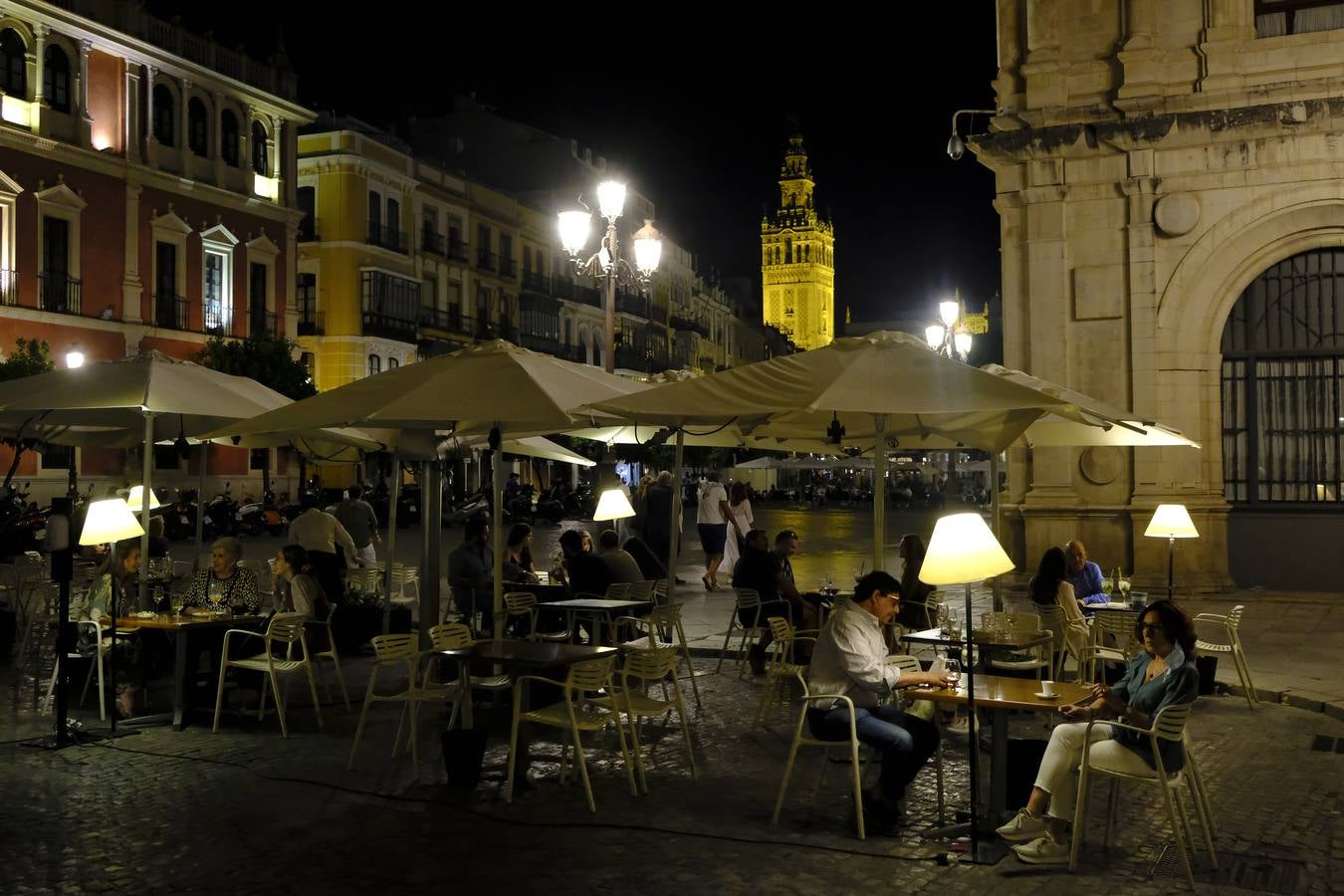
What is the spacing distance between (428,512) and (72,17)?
2842 centimetres

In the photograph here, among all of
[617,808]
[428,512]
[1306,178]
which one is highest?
[1306,178]

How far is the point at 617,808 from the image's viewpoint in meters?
6.77

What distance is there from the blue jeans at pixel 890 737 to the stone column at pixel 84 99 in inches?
1284

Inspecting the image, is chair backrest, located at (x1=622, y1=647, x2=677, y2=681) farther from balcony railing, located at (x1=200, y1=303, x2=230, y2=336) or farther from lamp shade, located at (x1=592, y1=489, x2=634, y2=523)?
balcony railing, located at (x1=200, y1=303, x2=230, y2=336)

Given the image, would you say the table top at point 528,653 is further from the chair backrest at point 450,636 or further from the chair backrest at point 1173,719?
the chair backrest at point 1173,719

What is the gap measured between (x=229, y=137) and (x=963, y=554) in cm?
3764

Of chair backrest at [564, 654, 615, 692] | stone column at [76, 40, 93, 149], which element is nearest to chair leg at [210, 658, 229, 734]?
chair backrest at [564, 654, 615, 692]

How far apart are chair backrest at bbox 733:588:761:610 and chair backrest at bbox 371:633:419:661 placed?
3.86 m

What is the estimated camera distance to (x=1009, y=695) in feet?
20.7

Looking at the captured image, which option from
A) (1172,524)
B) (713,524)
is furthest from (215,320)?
(1172,524)

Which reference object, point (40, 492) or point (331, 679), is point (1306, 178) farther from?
point (40, 492)

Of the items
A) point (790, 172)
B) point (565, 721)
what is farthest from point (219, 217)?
point (790, 172)

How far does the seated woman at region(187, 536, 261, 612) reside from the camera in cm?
948

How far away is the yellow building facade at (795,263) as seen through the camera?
12750 centimetres
